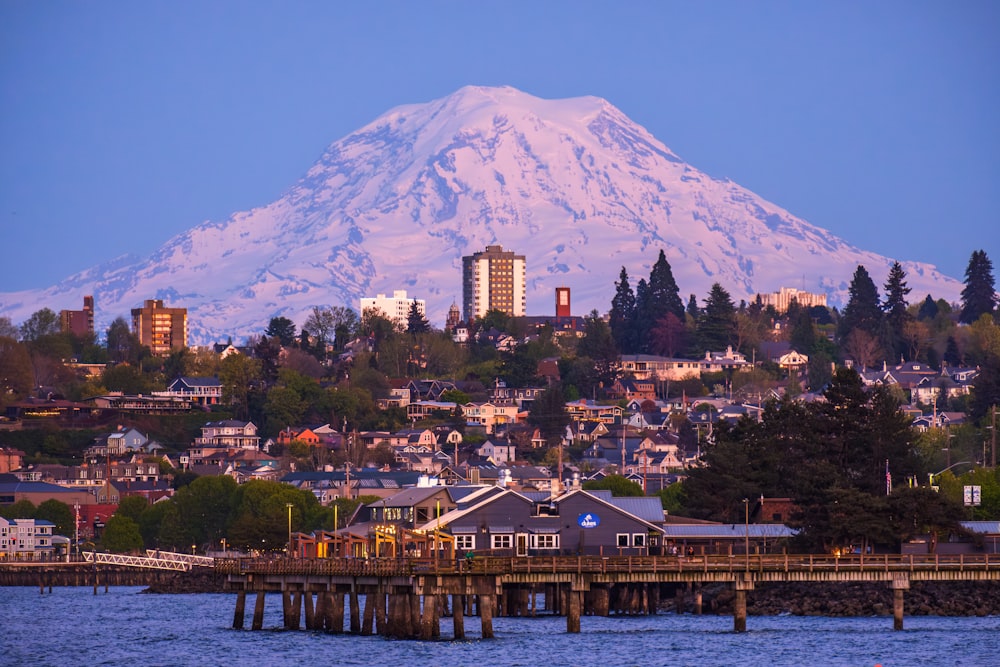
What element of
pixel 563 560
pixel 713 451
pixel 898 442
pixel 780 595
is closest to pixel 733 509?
pixel 713 451

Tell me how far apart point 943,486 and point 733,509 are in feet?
63.7

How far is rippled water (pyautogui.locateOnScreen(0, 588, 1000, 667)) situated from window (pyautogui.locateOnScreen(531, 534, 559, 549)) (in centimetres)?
878

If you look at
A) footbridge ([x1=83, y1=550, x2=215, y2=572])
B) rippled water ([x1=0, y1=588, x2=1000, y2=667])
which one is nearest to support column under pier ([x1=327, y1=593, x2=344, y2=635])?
rippled water ([x1=0, y1=588, x2=1000, y2=667])

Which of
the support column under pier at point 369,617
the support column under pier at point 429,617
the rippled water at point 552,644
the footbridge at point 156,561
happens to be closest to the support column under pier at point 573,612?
the rippled water at point 552,644

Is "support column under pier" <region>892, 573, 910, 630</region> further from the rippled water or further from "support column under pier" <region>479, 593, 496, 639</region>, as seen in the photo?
"support column under pier" <region>479, 593, 496, 639</region>

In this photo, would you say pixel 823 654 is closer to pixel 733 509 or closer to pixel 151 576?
pixel 733 509

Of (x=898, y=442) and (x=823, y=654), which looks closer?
(x=823, y=654)

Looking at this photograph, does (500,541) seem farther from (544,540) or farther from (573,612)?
(573,612)

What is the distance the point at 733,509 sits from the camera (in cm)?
13825

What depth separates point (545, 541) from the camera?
11731 centimetres

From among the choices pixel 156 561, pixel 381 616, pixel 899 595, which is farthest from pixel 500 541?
pixel 156 561

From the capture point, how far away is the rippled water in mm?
82812

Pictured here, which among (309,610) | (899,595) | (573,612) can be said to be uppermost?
(899,595)

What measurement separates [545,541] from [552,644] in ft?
92.6
